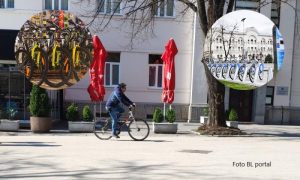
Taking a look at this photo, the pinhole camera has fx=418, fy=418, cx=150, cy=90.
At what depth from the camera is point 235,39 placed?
15094mm

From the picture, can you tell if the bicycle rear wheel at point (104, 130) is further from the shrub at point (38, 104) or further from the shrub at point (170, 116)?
the shrub at point (170, 116)

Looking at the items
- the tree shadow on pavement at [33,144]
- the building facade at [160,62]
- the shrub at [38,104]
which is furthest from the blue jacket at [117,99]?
the building facade at [160,62]

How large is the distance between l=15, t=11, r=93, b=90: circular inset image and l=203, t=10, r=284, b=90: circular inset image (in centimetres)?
549

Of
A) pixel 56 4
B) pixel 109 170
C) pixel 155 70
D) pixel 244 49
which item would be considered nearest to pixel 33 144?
pixel 109 170

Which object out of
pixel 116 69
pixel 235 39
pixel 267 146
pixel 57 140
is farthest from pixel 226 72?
pixel 116 69

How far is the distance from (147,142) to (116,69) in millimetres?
9490

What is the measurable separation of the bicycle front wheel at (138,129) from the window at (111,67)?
8917 mm

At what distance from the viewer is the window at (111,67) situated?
72.5 ft

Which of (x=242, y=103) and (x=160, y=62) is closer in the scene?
(x=160, y=62)

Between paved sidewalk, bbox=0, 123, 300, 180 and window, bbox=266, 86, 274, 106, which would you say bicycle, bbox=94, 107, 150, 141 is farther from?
window, bbox=266, 86, 274, 106

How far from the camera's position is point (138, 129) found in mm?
13500

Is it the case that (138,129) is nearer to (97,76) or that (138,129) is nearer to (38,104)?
(97,76)

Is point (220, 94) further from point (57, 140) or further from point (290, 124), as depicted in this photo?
point (290, 124)

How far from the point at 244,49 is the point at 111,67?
8996 millimetres
